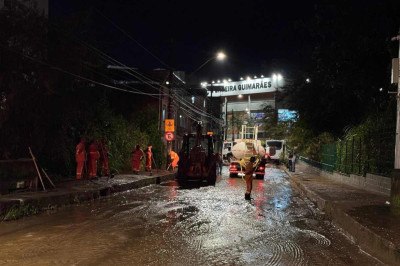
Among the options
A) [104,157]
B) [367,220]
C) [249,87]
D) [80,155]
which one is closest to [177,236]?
[367,220]

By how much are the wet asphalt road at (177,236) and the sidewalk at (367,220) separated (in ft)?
0.90

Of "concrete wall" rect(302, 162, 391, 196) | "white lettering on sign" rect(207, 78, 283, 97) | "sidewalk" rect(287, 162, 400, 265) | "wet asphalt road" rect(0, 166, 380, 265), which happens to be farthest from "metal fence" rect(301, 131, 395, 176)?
"white lettering on sign" rect(207, 78, 283, 97)

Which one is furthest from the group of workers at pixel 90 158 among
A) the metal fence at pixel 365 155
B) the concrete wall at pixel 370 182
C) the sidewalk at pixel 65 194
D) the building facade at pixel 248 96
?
the building facade at pixel 248 96

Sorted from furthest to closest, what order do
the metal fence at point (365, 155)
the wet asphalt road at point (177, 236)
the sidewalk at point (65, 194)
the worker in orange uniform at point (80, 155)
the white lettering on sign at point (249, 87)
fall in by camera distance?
1. the white lettering on sign at point (249, 87)
2. the worker in orange uniform at point (80, 155)
3. the metal fence at point (365, 155)
4. the sidewalk at point (65, 194)
5. the wet asphalt road at point (177, 236)

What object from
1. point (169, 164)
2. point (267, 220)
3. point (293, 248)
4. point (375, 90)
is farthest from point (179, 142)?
point (293, 248)

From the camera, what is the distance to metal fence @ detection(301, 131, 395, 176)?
692 inches

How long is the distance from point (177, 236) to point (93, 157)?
12.4 meters

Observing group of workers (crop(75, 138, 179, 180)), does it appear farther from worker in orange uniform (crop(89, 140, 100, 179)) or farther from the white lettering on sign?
the white lettering on sign

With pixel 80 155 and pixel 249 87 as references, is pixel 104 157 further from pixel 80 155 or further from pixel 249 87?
pixel 249 87

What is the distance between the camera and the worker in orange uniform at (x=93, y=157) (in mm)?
21758

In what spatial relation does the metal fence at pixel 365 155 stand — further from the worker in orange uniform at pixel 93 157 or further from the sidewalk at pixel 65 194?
the worker in orange uniform at pixel 93 157

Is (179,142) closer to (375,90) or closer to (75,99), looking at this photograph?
(375,90)

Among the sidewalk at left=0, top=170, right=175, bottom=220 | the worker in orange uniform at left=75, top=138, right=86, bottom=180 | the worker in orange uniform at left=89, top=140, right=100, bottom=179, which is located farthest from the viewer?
the worker in orange uniform at left=89, top=140, right=100, bottom=179

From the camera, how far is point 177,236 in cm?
1017
